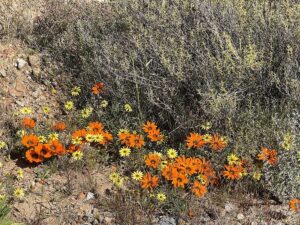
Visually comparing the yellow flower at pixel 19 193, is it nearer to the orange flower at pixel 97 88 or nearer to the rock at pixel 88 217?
the rock at pixel 88 217

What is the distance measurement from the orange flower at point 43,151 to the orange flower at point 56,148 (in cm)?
3

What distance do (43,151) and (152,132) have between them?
3.22 feet

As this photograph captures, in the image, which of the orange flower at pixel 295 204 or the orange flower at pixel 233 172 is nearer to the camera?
the orange flower at pixel 295 204

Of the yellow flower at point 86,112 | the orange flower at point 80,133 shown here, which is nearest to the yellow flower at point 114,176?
the orange flower at point 80,133

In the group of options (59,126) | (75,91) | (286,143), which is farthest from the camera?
(75,91)

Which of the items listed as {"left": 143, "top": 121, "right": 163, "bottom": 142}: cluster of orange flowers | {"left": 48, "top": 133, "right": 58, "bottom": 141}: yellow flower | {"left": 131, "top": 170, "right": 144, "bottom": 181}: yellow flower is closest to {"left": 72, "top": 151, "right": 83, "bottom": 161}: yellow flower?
{"left": 48, "top": 133, "right": 58, "bottom": 141}: yellow flower

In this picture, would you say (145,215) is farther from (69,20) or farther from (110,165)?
(69,20)

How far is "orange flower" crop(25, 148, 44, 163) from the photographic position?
4070 mm

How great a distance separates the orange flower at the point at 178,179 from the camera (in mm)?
3719

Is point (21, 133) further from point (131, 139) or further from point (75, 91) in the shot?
point (131, 139)

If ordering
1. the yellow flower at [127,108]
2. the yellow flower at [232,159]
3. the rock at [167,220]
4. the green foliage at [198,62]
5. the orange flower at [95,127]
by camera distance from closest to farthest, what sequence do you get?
the rock at [167,220] → the yellow flower at [232,159] → the green foliage at [198,62] → the orange flower at [95,127] → the yellow flower at [127,108]

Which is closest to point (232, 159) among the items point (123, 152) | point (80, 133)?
point (123, 152)

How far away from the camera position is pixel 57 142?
13.3 feet

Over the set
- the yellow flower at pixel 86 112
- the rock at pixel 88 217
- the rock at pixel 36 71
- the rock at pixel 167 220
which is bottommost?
the rock at pixel 88 217
